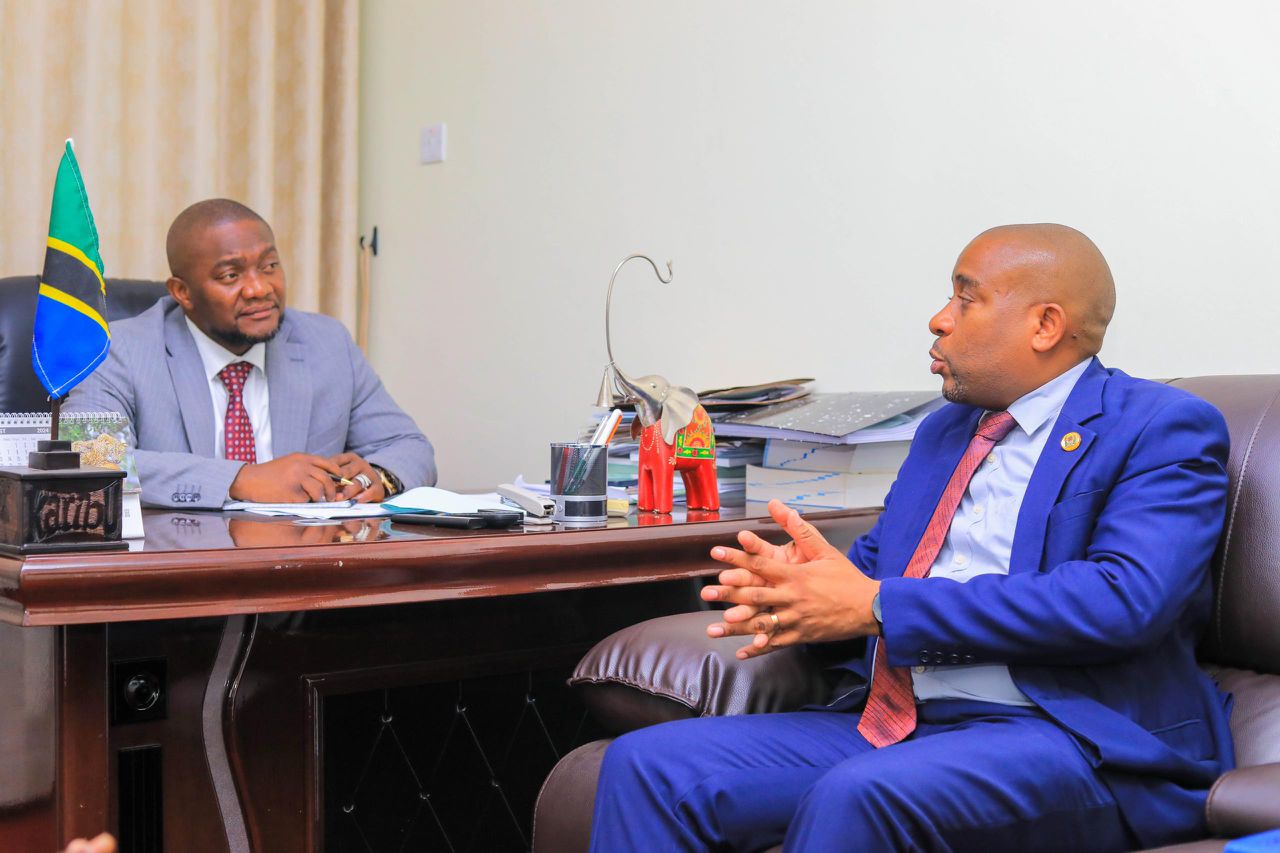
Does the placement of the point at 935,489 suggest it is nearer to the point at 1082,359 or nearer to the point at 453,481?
the point at 1082,359

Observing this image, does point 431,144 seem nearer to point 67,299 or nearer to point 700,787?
point 67,299

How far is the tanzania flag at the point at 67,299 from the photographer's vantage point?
1354mm

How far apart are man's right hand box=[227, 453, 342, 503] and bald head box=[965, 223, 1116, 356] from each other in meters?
1.10

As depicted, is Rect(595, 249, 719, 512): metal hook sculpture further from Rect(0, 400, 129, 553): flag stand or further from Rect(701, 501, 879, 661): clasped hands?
Rect(0, 400, 129, 553): flag stand

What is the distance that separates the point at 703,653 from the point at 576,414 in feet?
4.76

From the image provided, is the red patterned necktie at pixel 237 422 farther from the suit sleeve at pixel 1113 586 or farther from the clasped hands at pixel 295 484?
the suit sleeve at pixel 1113 586

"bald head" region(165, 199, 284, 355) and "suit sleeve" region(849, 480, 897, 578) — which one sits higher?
"bald head" region(165, 199, 284, 355)

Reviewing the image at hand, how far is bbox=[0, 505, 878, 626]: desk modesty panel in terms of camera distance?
49.1 inches

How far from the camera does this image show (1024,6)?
202cm

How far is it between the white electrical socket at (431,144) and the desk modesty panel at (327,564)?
1.67 meters

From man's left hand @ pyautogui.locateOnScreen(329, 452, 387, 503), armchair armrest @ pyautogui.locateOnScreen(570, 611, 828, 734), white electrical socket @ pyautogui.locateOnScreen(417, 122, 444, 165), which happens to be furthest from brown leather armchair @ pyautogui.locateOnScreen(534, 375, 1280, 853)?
white electrical socket @ pyautogui.locateOnScreen(417, 122, 444, 165)

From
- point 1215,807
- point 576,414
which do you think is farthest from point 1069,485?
point 576,414

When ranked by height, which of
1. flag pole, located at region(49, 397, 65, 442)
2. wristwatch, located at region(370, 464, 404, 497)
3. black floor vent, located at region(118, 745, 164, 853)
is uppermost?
flag pole, located at region(49, 397, 65, 442)

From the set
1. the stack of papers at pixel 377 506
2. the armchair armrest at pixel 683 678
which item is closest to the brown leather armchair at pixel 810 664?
the armchair armrest at pixel 683 678
